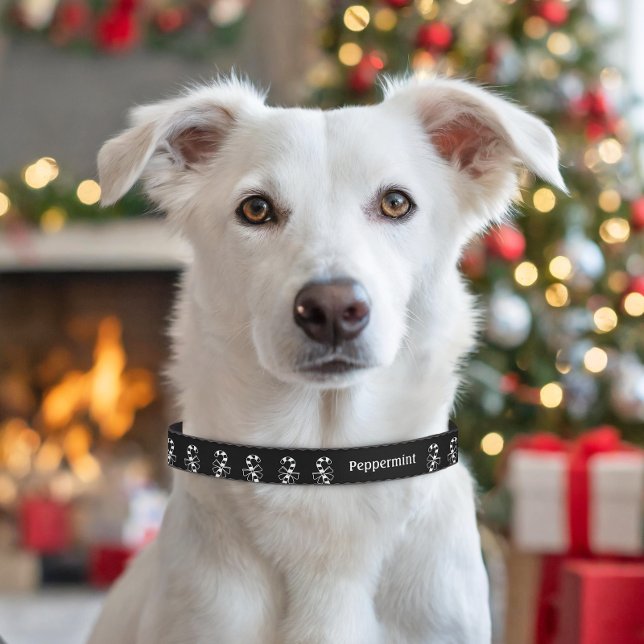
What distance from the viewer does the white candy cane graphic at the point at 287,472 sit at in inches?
46.4

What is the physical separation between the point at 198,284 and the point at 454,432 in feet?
1.27

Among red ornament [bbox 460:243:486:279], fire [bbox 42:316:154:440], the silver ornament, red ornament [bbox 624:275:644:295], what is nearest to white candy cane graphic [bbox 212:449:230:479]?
the silver ornament

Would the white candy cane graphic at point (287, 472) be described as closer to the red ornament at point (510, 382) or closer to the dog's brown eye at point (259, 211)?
the dog's brown eye at point (259, 211)

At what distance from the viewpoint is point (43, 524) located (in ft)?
12.6

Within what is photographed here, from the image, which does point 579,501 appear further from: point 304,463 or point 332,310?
point 332,310

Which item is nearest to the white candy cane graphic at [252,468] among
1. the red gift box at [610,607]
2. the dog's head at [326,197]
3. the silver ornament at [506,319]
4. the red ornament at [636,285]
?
the dog's head at [326,197]

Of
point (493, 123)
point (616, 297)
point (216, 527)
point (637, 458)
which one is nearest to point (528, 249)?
point (616, 297)

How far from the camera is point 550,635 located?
1.96 metres

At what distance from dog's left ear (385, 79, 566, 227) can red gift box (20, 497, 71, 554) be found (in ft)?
9.61

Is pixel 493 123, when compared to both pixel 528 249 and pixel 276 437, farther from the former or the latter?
pixel 528 249

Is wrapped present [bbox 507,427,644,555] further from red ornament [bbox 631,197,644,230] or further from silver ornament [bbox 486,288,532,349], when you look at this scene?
red ornament [bbox 631,197,644,230]

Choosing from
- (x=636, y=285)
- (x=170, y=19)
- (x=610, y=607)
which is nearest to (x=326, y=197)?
(x=610, y=607)

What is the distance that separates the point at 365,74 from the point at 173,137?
1.95 m

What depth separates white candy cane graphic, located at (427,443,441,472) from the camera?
121 cm
